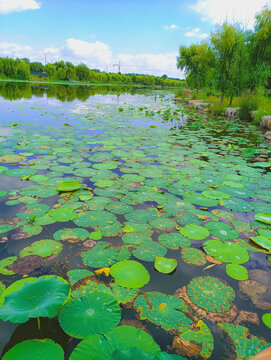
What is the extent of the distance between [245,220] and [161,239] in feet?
2.69

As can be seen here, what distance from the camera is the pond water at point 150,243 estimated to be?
0.96m

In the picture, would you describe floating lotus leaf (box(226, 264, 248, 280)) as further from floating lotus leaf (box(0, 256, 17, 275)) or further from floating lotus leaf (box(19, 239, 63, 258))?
floating lotus leaf (box(0, 256, 17, 275))

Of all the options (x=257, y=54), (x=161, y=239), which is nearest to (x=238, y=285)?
(x=161, y=239)

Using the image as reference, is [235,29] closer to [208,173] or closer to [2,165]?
[208,173]

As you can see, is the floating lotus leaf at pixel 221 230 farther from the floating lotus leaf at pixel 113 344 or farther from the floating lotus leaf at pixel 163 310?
the floating lotus leaf at pixel 113 344

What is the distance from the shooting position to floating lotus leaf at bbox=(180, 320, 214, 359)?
89cm

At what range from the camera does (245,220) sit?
74.0 inches

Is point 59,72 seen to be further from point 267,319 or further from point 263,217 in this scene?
point 267,319

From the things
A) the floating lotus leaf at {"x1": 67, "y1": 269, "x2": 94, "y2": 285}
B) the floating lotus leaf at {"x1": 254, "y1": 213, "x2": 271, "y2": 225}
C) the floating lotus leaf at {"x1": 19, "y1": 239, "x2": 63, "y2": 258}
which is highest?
the floating lotus leaf at {"x1": 254, "y1": 213, "x2": 271, "y2": 225}

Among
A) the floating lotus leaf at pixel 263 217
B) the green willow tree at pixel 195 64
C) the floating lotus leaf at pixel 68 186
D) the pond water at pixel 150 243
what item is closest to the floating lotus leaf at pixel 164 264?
the pond water at pixel 150 243

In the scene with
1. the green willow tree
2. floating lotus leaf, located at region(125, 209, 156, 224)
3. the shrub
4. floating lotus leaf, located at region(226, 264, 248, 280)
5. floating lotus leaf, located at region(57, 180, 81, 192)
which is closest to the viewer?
floating lotus leaf, located at region(226, 264, 248, 280)

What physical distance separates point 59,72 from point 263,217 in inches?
2186

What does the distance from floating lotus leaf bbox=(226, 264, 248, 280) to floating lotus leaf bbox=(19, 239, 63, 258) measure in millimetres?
1036

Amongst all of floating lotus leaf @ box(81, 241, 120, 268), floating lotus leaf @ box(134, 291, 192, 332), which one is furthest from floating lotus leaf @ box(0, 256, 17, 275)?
floating lotus leaf @ box(134, 291, 192, 332)
